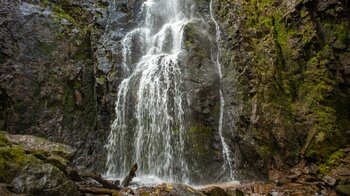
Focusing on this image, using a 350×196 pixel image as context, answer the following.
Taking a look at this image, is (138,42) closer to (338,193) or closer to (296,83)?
(296,83)

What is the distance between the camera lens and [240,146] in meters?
12.9

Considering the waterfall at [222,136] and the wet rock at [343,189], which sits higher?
the waterfall at [222,136]

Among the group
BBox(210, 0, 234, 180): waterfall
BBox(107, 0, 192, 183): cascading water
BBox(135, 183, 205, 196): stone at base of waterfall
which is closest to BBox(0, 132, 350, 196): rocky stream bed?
BBox(135, 183, 205, 196): stone at base of waterfall

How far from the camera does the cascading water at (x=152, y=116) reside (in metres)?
13.3

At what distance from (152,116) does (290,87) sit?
6.35m

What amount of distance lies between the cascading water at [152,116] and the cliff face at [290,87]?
2458 millimetres

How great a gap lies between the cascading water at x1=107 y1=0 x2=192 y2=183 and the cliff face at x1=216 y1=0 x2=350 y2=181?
96.8 inches

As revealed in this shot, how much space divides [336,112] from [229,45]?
19.8 feet

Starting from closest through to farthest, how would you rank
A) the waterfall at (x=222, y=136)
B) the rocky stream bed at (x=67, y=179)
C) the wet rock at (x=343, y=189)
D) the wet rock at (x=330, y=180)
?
the rocky stream bed at (x=67, y=179) < the wet rock at (x=343, y=189) < the wet rock at (x=330, y=180) < the waterfall at (x=222, y=136)

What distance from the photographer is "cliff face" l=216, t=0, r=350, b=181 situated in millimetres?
12070

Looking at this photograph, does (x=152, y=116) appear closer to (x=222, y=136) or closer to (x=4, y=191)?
(x=222, y=136)

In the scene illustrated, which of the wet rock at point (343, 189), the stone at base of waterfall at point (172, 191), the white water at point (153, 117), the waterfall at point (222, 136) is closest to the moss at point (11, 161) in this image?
the stone at base of waterfall at point (172, 191)

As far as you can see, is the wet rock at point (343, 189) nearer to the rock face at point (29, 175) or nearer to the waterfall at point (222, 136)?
the waterfall at point (222, 136)

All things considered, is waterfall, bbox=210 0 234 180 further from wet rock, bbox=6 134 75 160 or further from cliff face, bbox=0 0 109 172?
wet rock, bbox=6 134 75 160
